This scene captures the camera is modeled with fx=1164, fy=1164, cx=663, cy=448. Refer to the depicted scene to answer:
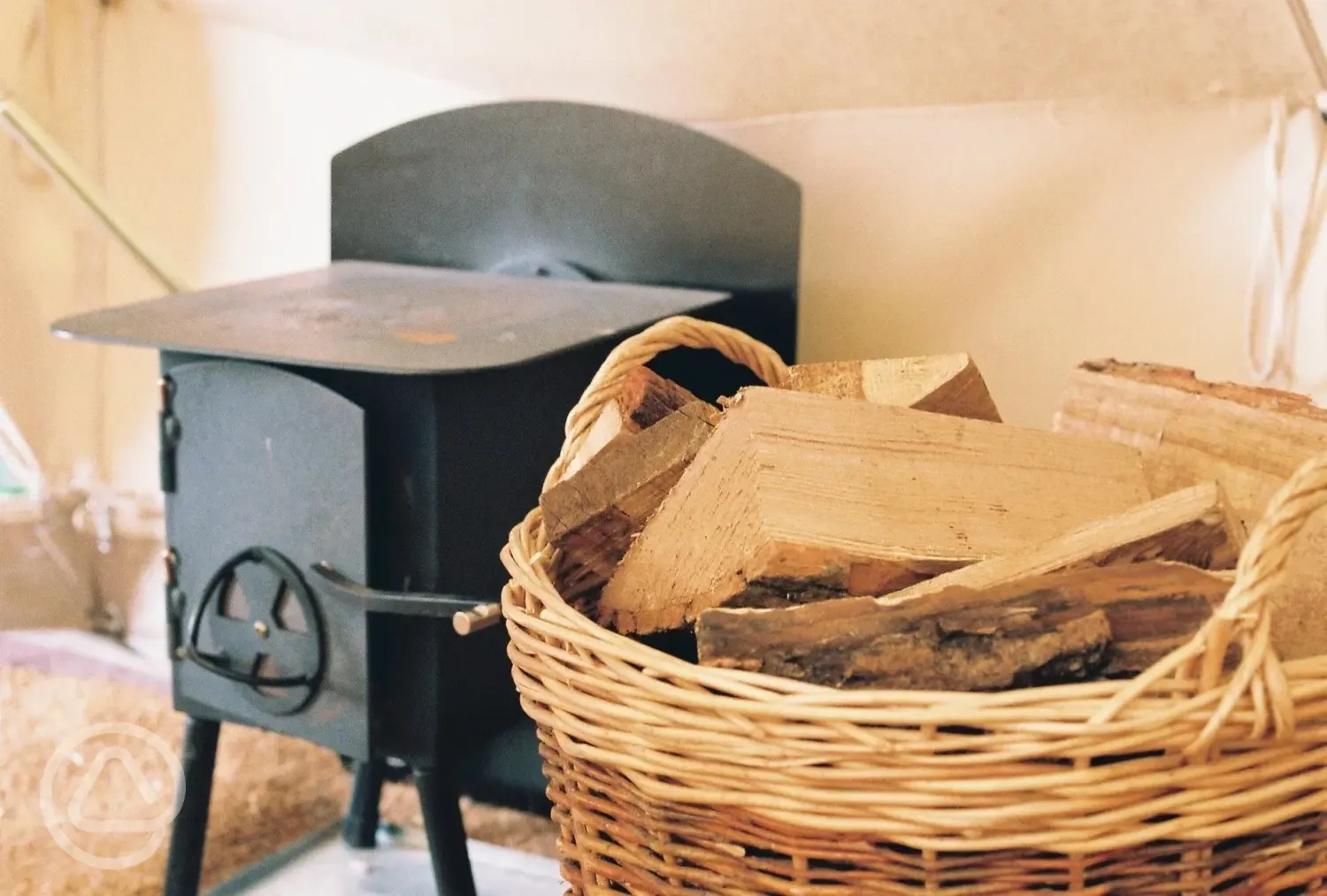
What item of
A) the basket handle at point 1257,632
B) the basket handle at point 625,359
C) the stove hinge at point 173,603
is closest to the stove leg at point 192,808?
the stove hinge at point 173,603

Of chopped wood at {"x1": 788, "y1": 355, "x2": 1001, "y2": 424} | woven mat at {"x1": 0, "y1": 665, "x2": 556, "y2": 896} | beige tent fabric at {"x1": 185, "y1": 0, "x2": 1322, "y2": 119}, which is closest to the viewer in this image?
chopped wood at {"x1": 788, "y1": 355, "x2": 1001, "y2": 424}

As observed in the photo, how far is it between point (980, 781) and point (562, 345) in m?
0.65

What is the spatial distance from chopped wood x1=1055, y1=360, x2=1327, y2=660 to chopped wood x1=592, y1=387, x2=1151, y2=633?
0.09m

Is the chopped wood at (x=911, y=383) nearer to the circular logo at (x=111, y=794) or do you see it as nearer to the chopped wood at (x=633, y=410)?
the chopped wood at (x=633, y=410)

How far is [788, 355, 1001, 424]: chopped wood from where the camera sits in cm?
85

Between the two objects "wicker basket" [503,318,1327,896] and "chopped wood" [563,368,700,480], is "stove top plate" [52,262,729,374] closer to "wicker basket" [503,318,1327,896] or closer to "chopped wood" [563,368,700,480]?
"chopped wood" [563,368,700,480]

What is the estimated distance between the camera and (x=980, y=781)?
505 millimetres

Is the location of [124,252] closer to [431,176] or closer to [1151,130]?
[431,176]

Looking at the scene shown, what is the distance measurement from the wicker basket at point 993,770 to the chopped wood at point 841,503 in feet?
0.34

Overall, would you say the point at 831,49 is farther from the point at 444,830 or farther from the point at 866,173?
the point at 444,830

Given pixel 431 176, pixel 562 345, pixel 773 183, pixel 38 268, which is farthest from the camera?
pixel 38 268

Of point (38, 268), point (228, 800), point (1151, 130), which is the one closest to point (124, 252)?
point (38, 268)

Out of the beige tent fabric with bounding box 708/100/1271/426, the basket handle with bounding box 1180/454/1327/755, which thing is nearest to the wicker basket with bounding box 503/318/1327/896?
the basket handle with bounding box 1180/454/1327/755

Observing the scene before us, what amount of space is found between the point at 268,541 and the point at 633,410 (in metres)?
0.48
